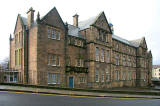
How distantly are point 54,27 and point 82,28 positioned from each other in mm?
8954

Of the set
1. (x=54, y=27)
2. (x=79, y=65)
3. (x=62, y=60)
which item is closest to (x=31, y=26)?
(x=54, y=27)

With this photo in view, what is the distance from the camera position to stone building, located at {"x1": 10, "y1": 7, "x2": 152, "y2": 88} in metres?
23.1

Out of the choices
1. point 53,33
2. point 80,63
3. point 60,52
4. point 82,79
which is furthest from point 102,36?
point 53,33

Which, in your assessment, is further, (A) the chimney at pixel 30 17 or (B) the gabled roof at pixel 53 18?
(A) the chimney at pixel 30 17

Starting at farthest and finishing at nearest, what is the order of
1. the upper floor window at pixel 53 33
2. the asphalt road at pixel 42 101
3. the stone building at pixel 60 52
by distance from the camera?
the upper floor window at pixel 53 33
the stone building at pixel 60 52
the asphalt road at pixel 42 101

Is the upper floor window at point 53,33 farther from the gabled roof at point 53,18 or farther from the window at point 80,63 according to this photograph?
the window at point 80,63

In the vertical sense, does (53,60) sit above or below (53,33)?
below

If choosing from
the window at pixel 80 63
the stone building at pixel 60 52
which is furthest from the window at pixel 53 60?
the window at pixel 80 63

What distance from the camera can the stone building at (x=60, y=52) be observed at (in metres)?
23.1

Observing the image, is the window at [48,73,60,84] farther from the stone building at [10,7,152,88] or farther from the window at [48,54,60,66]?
the window at [48,54,60,66]

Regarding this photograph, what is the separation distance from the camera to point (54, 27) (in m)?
25.0

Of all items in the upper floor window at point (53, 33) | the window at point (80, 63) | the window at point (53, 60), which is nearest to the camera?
the window at point (53, 60)

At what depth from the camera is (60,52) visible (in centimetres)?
2555

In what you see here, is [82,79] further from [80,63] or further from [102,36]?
[102,36]
